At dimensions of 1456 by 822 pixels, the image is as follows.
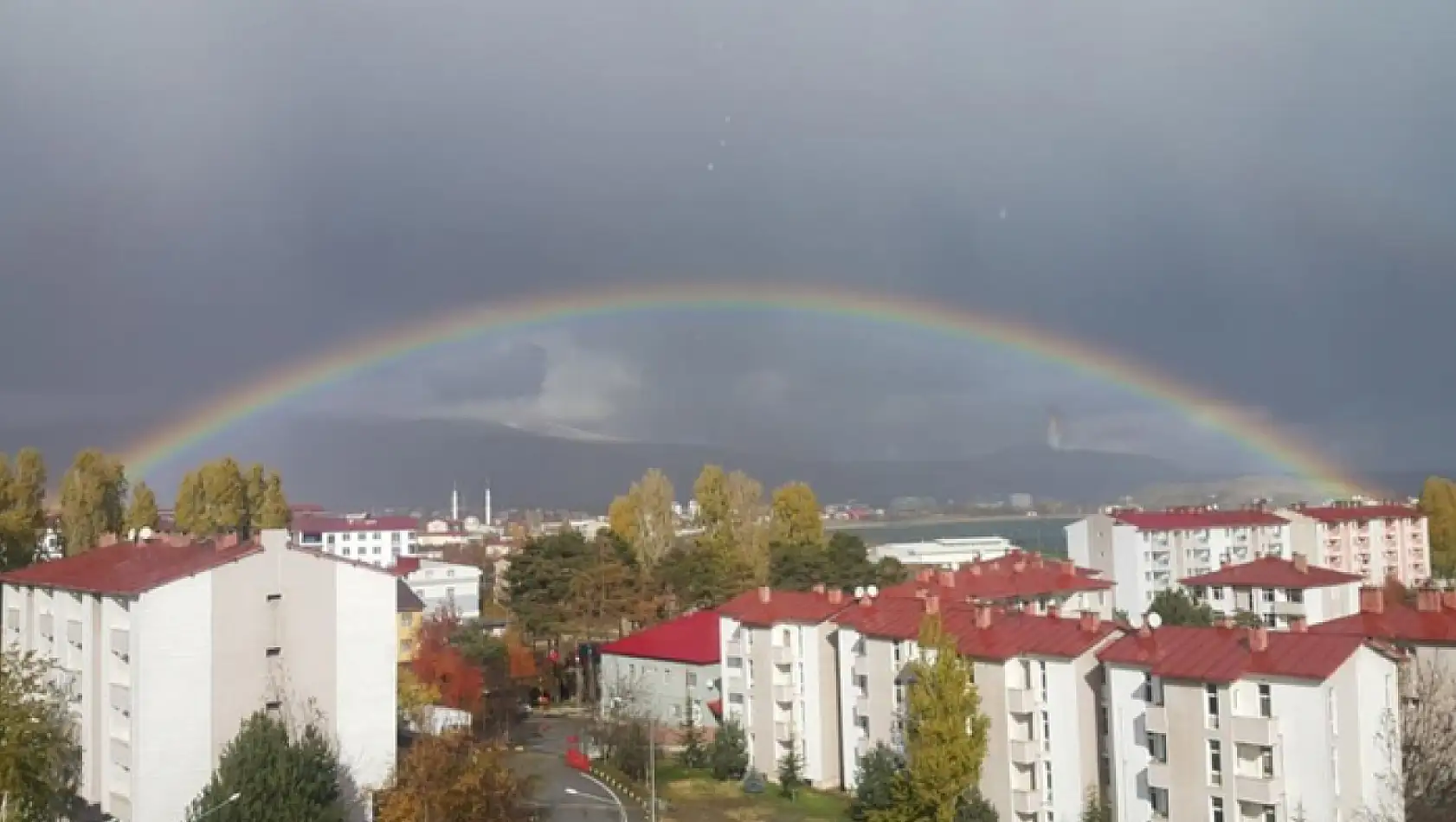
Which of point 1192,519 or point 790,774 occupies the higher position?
point 1192,519

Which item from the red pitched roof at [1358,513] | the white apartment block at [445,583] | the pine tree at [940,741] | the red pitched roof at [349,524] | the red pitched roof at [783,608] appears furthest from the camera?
the red pitched roof at [349,524]

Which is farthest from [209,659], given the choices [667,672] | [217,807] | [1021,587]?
[1021,587]

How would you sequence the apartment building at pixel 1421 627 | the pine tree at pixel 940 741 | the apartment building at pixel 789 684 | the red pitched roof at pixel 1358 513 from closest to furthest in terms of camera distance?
the pine tree at pixel 940 741 < the apartment building at pixel 1421 627 < the apartment building at pixel 789 684 < the red pitched roof at pixel 1358 513

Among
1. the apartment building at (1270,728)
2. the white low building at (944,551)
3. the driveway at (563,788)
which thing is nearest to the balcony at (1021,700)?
the apartment building at (1270,728)

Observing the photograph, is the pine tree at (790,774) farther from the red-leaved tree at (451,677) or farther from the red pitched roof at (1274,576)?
the red pitched roof at (1274,576)

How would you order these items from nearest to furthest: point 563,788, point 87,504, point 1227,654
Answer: point 1227,654 → point 563,788 → point 87,504

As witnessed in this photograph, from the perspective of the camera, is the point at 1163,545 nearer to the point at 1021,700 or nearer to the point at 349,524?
the point at 1021,700

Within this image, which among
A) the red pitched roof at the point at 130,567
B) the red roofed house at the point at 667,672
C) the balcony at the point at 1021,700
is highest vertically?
the red pitched roof at the point at 130,567
